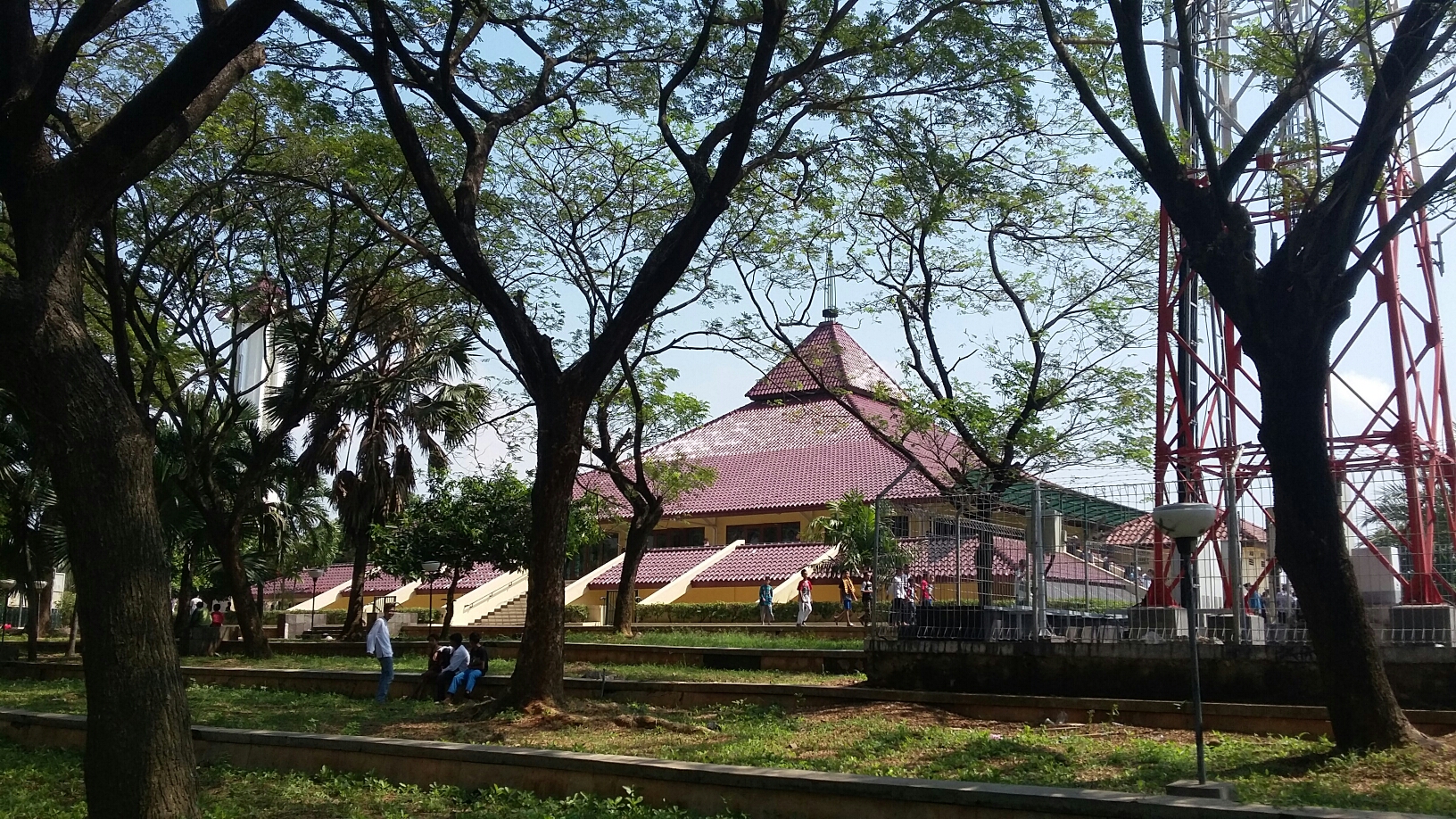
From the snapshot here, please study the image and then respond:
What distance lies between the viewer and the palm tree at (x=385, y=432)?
2680 centimetres

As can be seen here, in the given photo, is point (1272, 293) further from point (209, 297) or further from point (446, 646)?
point (209, 297)

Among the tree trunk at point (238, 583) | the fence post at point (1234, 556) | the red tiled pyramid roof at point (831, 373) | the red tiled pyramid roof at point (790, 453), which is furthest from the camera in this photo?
the red tiled pyramid roof at point (790, 453)

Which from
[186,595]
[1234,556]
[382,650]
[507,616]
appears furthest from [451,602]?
[1234,556]

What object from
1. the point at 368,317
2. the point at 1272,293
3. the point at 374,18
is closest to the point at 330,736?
the point at 374,18

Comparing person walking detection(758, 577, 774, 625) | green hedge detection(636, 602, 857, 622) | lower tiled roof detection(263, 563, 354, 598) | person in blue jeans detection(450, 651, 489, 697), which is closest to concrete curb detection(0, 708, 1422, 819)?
person in blue jeans detection(450, 651, 489, 697)

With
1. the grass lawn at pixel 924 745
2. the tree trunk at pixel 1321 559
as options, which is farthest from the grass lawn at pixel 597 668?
the tree trunk at pixel 1321 559

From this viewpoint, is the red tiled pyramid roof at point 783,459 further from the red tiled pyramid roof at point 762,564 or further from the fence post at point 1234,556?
the fence post at point 1234,556

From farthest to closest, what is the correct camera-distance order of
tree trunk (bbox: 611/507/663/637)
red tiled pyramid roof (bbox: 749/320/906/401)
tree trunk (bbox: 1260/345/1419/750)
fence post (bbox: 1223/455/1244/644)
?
red tiled pyramid roof (bbox: 749/320/906/401), tree trunk (bbox: 611/507/663/637), fence post (bbox: 1223/455/1244/644), tree trunk (bbox: 1260/345/1419/750)

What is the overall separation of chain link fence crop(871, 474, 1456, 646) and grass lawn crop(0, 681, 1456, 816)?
4.94ft

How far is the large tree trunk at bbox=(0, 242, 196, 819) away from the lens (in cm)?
732

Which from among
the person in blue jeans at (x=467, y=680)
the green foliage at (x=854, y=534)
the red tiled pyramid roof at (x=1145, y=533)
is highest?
the green foliage at (x=854, y=534)

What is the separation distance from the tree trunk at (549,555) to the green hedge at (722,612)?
17.4 m

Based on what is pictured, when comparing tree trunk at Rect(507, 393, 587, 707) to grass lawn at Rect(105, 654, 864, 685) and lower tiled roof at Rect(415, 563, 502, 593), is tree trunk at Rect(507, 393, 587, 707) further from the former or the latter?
lower tiled roof at Rect(415, 563, 502, 593)

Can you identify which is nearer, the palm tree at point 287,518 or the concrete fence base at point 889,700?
the concrete fence base at point 889,700
